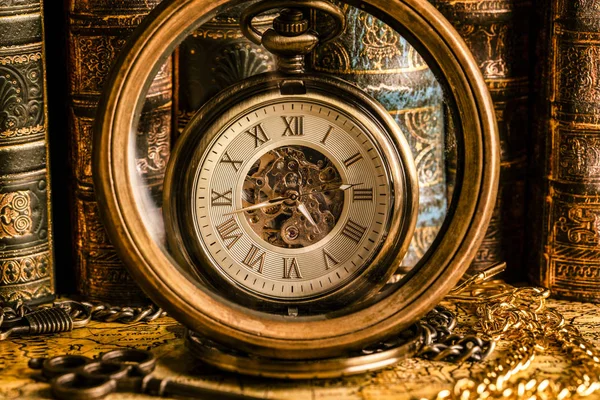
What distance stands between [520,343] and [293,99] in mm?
453

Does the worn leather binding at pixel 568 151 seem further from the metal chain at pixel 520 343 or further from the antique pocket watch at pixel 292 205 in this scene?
the antique pocket watch at pixel 292 205

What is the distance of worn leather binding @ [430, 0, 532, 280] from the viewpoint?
1810 mm

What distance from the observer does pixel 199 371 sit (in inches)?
59.7

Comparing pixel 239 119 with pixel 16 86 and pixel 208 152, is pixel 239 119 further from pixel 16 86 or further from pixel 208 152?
pixel 16 86

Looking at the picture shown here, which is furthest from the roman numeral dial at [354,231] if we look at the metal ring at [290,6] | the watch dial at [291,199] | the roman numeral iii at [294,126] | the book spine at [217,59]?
the book spine at [217,59]

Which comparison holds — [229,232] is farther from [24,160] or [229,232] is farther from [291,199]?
[24,160]

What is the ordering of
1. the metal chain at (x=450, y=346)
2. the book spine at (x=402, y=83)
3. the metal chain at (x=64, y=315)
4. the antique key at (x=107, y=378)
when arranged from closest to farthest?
1. the antique key at (x=107, y=378)
2. the metal chain at (x=450, y=346)
3. the metal chain at (x=64, y=315)
4. the book spine at (x=402, y=83)

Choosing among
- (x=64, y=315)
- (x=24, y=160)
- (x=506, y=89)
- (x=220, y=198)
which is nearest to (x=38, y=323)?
(x=64, y=315)

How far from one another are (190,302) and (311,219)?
0.19 m

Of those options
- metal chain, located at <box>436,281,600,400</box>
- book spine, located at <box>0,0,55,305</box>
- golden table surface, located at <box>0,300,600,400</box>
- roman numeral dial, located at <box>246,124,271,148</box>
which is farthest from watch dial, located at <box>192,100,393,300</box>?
book spine, located at <box>0,0,55,305</box>

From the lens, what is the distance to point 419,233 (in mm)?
1832

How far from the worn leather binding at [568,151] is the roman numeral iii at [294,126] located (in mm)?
483

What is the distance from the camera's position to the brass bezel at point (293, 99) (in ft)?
4.90

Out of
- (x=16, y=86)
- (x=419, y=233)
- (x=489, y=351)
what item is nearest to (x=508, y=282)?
(x=419, y=233)
